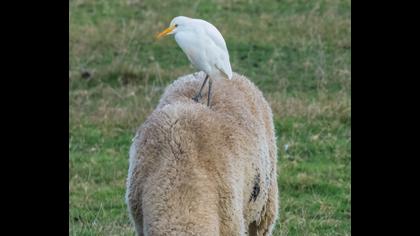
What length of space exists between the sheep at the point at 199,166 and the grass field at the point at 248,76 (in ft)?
5.23

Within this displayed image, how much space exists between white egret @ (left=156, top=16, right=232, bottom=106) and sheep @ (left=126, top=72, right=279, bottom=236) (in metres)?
0.29

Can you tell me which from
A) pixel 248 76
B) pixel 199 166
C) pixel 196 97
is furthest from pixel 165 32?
pixel 248 76

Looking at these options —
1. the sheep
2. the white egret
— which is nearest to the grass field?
the sheep

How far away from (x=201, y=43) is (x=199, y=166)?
28.5 inches

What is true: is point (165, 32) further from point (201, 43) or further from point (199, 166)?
point (199, 166)

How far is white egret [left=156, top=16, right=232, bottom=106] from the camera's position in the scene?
5.35 meters

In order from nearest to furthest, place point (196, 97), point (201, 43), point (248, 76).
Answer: point (201, 43), point (196, 97), point (248, 76)

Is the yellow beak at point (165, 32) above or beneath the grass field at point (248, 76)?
above

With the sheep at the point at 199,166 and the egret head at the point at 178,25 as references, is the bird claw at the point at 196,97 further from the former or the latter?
the egret head at the point at 178,25

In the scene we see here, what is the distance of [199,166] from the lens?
5152 mm

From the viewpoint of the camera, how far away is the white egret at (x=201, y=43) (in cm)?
535

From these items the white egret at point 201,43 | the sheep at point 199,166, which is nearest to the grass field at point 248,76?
the sheep at point 199,166
